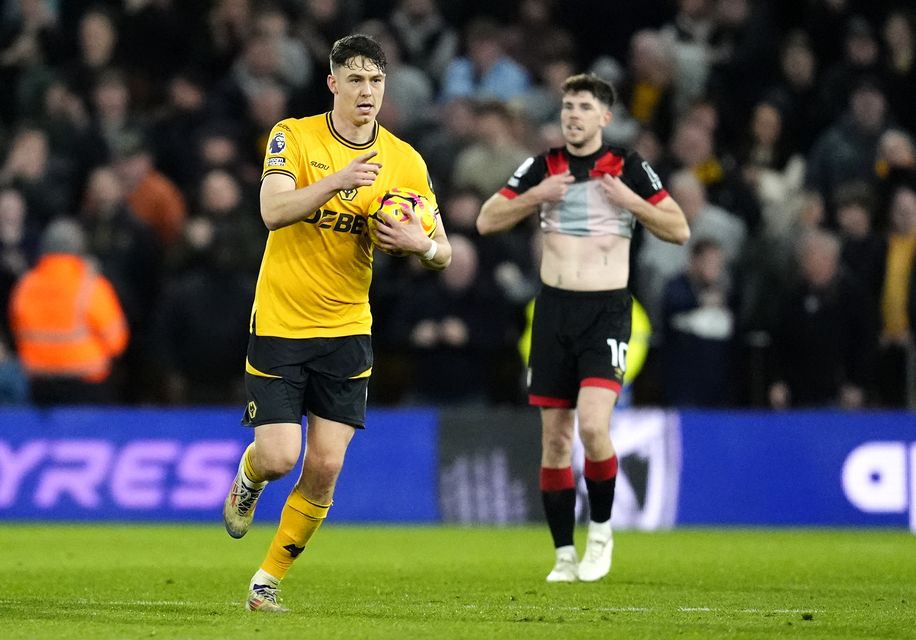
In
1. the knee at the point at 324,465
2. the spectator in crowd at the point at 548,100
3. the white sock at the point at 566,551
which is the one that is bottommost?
the white sock at the point at 566,551

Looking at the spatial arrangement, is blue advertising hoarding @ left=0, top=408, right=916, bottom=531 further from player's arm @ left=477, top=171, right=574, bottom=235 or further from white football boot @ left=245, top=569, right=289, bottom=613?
white football boot @ left=245, top=569, right=289, bottom=613

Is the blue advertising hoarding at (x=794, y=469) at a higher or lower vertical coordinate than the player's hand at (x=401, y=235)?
lower

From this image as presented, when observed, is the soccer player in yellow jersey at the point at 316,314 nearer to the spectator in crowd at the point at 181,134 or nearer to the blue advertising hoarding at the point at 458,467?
the blue advertising hoarding at the point at 458,467

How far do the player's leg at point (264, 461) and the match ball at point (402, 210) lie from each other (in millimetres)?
870

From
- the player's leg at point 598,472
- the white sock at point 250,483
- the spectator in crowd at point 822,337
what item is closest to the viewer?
the white sock at point 250,483

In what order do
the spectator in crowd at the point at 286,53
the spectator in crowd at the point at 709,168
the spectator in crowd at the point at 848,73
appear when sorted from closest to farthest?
the spectator in crowd at the point at 709,168, the spectator in crowd at the point at 848,73, the spectator in crowd at the point at 286,53

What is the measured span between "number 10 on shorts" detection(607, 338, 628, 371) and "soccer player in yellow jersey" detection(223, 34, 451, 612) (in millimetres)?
2108

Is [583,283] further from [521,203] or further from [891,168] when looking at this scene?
[891,168]

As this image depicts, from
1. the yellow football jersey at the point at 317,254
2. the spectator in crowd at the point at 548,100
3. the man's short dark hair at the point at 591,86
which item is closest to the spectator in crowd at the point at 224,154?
the spectator in crowd at the point at 548,100

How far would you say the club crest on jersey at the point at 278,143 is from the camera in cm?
755

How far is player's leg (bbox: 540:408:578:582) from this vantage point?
31.7 feet

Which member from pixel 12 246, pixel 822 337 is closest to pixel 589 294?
pixel 822 337

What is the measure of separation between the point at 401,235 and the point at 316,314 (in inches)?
24.2

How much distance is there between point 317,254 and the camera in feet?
25.2
